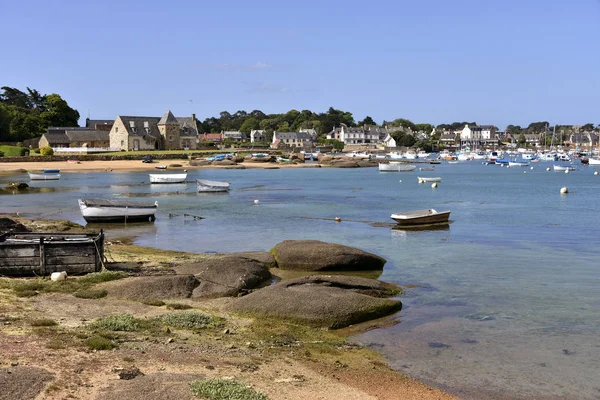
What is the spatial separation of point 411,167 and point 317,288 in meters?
102

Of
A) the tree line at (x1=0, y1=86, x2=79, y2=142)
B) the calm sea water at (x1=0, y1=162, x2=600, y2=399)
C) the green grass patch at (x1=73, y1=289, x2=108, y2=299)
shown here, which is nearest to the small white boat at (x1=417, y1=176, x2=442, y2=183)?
the calm sea water at (x1=0, y1=162, x2=600, y2=399)

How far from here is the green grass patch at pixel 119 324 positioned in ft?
48.2

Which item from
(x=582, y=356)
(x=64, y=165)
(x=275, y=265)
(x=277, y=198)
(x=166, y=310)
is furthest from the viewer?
(x=64, y=165)

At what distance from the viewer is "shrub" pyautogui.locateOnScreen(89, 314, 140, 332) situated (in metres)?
14.7

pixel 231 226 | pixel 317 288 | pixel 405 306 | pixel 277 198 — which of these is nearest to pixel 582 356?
pixel 405 306

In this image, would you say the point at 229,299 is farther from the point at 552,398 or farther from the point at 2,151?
the point at 2,151

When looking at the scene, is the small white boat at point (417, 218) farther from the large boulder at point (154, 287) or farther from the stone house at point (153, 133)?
the stone house at point (153, 133)

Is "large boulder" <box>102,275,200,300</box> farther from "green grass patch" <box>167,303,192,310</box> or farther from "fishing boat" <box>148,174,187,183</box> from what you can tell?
"fishing boat" <box>148,174,187,183</box>

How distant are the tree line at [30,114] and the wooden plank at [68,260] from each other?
11281 centimetres

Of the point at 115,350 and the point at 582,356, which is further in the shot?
the point at 582,356

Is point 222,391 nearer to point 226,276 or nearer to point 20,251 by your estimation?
point 226,276

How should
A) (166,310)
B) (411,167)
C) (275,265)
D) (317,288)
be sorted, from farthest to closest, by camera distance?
(411,167) < (275,265) < (317,288) < (166,310)

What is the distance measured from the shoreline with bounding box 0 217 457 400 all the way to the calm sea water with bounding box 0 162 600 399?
1.01m

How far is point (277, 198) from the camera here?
59.2 metres
